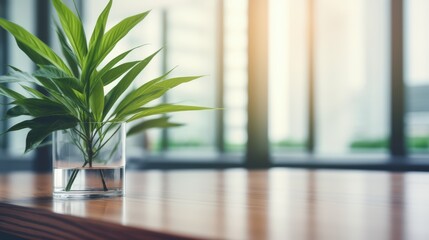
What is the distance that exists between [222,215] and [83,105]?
1.04ft

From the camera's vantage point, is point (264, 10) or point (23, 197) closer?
point (23, 197)

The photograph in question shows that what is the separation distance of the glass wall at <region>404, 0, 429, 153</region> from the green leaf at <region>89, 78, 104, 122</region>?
382cm

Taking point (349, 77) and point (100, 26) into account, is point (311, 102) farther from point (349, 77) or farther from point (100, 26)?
point (100, 26)

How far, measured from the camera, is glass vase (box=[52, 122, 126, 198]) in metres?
0.74

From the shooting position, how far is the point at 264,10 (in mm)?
3430

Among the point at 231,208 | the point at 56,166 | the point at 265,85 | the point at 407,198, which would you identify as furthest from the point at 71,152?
the point at 265,85

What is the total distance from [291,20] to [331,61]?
0.70 meters

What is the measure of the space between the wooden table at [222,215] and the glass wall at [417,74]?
12.2ft

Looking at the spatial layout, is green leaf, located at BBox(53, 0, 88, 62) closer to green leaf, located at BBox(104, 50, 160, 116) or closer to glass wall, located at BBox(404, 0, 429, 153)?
green leaf, located at BBox(104, 50, 160, 116)

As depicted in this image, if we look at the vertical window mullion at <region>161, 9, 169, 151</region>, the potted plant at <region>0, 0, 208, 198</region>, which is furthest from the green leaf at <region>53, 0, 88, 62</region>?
the vertical window mullion at <region>161, 9, 169, 151</region>

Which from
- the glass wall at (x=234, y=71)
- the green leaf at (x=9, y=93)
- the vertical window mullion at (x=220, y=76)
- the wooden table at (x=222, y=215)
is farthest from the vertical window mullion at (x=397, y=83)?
the green leaf at (x=9, y=93)

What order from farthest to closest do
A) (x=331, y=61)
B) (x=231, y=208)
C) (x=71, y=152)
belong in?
(x=331, y=61) → (x=71, y=152) → (x=231, y=208)

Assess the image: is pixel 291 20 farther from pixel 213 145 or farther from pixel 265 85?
pixel 265 85

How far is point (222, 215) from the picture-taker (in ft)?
1.86
